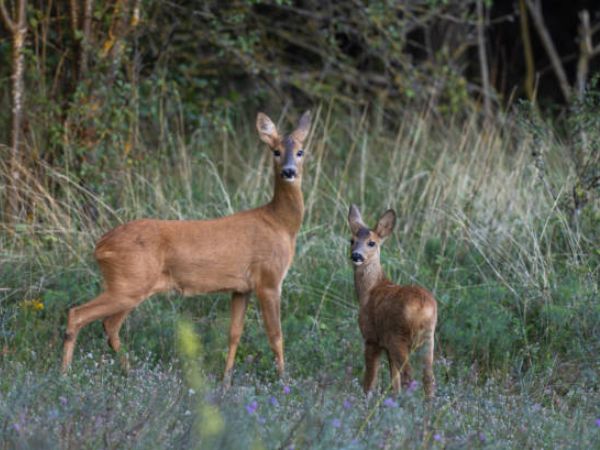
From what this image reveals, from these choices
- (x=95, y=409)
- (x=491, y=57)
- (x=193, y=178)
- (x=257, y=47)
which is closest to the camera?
(x=95, y=409)

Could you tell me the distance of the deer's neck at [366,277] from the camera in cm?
678

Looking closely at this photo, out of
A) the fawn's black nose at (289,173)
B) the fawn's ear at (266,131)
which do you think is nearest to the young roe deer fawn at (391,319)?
the fawn's black nose at (289,173)

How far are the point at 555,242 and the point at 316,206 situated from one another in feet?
6.66

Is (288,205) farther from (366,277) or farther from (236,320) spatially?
(366,277)

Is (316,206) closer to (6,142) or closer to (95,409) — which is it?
(6,142)

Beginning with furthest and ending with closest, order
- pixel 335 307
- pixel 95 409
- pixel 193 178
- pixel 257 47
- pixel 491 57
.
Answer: pixel 491 57
pixel 257 47
pixel 193 178
pixel 335 307
pixel 95 409

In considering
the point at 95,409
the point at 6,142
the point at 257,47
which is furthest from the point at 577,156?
the point at 95,409

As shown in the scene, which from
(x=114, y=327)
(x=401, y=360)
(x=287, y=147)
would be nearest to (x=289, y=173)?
(x=287, y=147)

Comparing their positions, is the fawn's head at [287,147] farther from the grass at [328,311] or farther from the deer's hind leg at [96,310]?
the deer's hind leg at [96,310]

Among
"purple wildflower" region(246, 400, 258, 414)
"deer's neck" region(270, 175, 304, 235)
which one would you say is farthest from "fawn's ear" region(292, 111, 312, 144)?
"purple wildflower" region(246, 400, 258, 414)

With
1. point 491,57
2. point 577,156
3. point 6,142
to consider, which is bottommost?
point 491,57

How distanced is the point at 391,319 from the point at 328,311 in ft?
6.43

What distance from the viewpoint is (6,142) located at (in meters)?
9.27

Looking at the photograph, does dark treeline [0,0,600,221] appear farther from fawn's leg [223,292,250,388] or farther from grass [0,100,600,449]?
fawn's leg [223,292,250,388]
